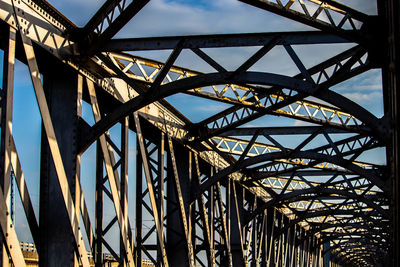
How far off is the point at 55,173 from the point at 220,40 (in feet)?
15.0

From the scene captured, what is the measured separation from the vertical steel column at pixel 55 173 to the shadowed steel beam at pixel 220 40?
1.32 meters

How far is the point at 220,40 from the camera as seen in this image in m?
13.8

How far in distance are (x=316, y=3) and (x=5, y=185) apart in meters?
6.81

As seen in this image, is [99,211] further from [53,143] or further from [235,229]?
[235,229]

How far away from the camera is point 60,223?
41.7 feet

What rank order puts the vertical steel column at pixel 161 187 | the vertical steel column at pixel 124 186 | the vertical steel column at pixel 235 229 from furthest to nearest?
the vertical steel column at pixel 235 229 < the vertical steel column at pixel 161 187 < the vertical steel column at pixel 124 186

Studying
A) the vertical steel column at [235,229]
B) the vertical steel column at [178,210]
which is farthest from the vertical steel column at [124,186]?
the vertical steel column at [235,229]

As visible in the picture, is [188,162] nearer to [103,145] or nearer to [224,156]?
[224,156]

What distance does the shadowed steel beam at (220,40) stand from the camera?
13.4 m

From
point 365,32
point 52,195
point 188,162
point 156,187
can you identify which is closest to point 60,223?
point 52,195

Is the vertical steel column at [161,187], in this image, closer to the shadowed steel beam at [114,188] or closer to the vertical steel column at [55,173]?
the shadowed steel beam at [114,188]

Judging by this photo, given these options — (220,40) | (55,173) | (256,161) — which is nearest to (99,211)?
(55,173)

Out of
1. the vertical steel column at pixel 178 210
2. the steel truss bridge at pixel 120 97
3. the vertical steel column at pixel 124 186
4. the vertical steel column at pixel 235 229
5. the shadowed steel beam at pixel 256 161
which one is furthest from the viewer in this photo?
the vertical steel column at pixel 235 229

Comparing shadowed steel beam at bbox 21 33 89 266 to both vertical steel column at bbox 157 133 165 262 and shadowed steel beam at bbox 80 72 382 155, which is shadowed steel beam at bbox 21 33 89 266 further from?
vertical steel column at bbox 157 133 165 262
